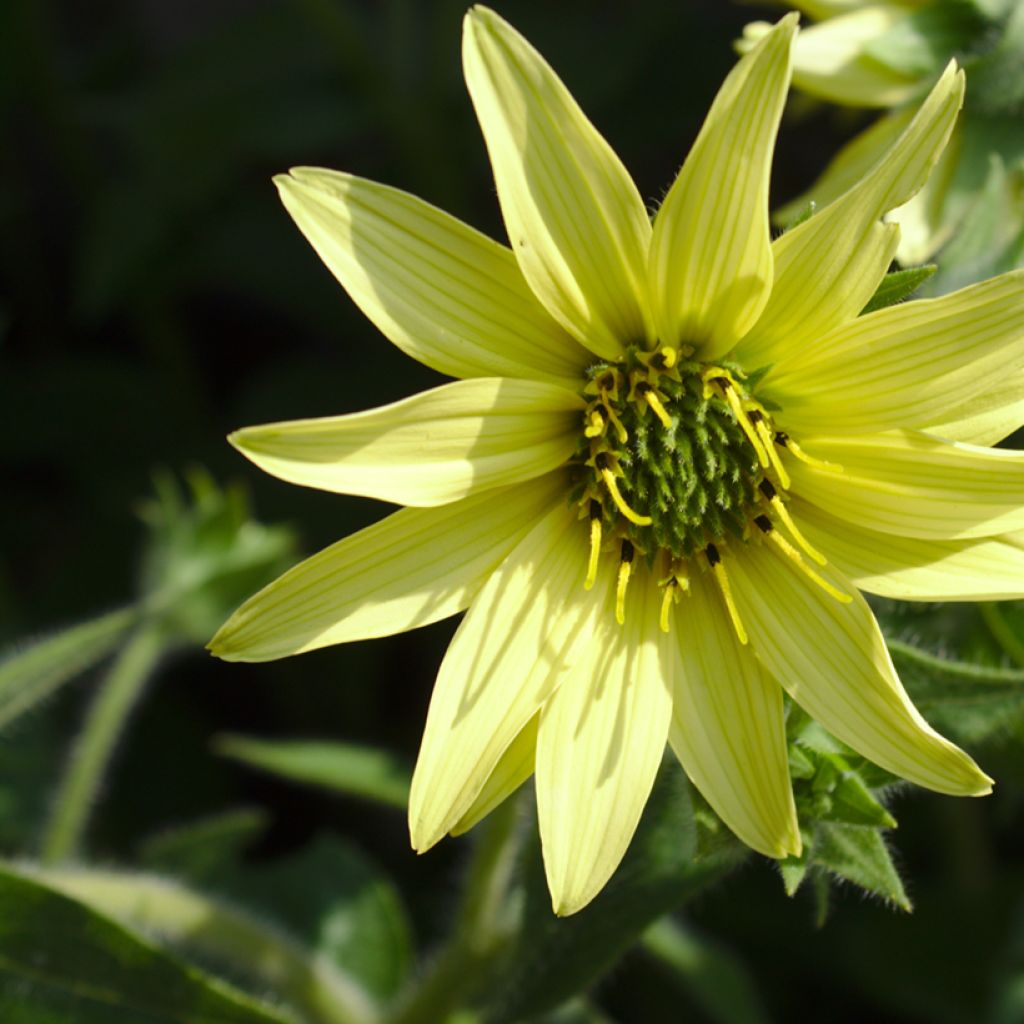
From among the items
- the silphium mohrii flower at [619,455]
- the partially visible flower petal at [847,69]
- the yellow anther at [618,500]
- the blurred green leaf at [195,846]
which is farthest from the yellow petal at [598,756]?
the blurred green leaf at [195,846]

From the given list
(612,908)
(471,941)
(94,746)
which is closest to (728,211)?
(612,908)

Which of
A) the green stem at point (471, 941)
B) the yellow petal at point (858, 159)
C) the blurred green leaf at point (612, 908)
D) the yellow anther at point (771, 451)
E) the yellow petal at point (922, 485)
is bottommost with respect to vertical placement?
the green stem at point (471, 941)

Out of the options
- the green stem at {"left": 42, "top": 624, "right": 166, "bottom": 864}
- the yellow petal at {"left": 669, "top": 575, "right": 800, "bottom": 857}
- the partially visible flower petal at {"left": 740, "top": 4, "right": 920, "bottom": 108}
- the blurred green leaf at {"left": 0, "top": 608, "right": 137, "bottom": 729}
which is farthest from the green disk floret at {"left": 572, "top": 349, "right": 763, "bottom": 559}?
the green stem at {"left": 42, "top": 624, "right": 166, "bottom": 864}

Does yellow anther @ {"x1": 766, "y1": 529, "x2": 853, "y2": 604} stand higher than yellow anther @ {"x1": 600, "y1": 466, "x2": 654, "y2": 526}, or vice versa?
yellow anther @ {"x1": 600, "y1": 466, "x2": 654, "y2": 526}

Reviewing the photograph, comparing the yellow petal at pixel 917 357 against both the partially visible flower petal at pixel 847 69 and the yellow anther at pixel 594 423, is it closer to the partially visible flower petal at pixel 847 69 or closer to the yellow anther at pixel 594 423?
the yellow anther at pixel 594 423

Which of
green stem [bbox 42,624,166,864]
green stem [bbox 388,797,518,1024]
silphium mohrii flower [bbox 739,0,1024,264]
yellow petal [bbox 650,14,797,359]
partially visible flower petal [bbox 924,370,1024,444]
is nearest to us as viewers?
yellow petal [bbox 650,14,797,359]

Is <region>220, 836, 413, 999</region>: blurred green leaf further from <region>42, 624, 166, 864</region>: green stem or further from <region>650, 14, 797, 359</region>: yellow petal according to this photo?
<region>650, 14, 797, 359</region>: yellow petal

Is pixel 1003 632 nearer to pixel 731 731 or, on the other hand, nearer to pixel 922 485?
pixel 922 485
